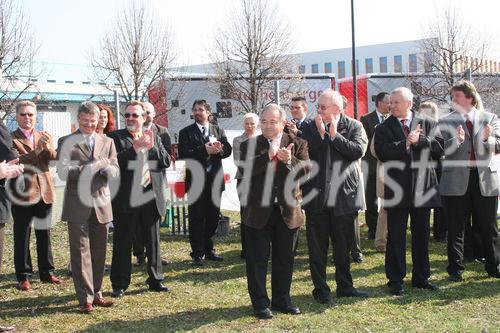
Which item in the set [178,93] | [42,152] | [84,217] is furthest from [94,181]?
[178,93]

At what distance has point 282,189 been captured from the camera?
209 inches

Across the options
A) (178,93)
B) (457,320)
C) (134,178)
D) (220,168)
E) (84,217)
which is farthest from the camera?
(178,93)

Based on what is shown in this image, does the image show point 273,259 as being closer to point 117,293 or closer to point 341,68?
point 117,293

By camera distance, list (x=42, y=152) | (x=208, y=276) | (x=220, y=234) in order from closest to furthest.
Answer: (x=42, y=152), (x=208, y=276), (x=220, y=234)

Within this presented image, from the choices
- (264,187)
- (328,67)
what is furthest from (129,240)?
(328,67)

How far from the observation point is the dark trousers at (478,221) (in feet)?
21.4

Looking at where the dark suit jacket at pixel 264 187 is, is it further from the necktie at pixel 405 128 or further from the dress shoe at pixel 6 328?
the dress shoe at pixel 6 328

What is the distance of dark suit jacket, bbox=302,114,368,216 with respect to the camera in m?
5.75

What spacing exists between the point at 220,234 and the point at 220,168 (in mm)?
2129

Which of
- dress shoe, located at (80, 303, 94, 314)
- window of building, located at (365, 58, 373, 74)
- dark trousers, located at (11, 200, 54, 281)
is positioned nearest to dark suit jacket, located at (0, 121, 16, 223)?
dress shoe, located at (80, 303, 94, 314)

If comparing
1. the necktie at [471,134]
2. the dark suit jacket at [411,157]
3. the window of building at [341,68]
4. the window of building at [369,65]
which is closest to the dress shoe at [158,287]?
the dark suit jacket at [411,157]

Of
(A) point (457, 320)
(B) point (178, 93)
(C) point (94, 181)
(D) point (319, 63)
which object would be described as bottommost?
(A) point (457, 320)

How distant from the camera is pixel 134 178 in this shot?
6113mm

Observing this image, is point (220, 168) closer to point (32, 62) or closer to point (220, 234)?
point (220, 234)
